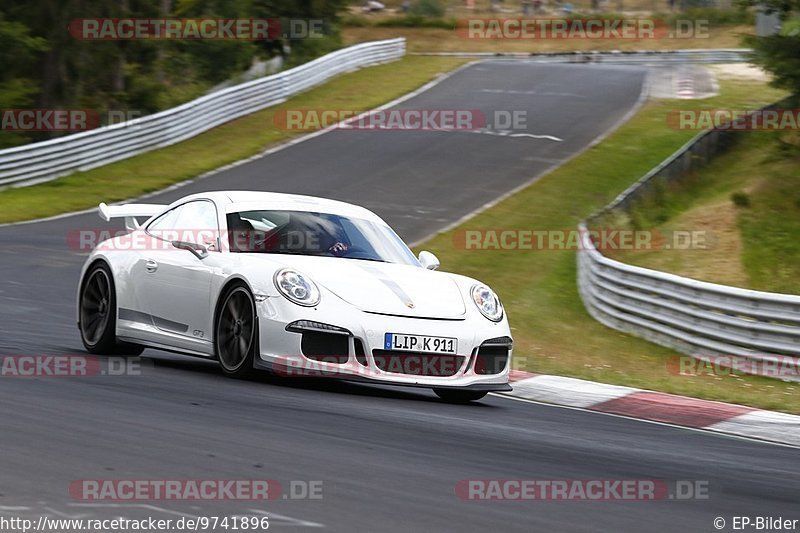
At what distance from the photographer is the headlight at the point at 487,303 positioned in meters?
8.62

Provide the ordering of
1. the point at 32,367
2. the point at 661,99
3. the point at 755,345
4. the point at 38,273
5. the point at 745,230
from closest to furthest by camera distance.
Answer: the point at 32,367
the point at 755,345
the point at 38,273
the point at 745,230
the point at 661,99

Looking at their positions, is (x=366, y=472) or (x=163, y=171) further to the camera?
(x=163, y=171)

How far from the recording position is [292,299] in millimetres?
8070

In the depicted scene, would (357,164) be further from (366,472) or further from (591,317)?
(366,472)

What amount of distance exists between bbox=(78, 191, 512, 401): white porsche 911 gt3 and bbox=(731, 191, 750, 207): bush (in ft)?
45.4

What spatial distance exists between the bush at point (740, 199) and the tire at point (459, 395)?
14342 millimetres

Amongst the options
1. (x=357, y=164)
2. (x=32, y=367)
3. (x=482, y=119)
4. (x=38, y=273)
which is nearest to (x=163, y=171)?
(x=357, y=164)

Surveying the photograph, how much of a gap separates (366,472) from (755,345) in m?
8.49

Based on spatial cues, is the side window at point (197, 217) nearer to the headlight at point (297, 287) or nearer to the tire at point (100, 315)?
the tire at point (100, 315)

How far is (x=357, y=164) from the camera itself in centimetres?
2744

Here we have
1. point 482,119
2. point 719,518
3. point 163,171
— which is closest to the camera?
point 719,518
